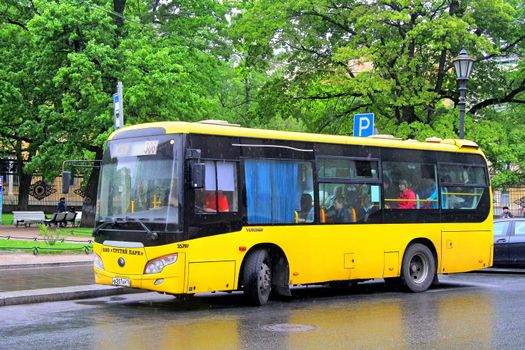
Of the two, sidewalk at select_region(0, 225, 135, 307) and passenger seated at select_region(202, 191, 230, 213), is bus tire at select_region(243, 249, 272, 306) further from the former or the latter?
sidewalk at select_region(0, 225, 135, 307)

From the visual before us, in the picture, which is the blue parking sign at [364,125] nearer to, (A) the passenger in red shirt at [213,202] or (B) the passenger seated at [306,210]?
A: (B) the passenger seated at [306,210]

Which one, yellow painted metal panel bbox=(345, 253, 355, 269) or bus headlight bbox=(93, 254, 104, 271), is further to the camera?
yellow painted metal panel bbox=(345, 253, 355, 269)

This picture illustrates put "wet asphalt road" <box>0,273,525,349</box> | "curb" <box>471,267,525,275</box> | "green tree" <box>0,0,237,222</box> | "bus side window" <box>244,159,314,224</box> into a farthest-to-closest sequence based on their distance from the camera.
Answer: "green tree" <box>0,0,237,222</box> < "curb" <box>471,267,525,275</box> < "bus side window" <box>244,159,314,224</box> < "wet asphalt road" <box>0,273,525,349</box>

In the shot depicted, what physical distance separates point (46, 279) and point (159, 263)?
4652mm

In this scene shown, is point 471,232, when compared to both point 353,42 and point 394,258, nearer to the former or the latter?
point 394,258

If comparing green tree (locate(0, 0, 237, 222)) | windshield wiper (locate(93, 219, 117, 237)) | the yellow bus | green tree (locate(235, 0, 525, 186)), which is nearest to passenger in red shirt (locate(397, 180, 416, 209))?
the yellow bus

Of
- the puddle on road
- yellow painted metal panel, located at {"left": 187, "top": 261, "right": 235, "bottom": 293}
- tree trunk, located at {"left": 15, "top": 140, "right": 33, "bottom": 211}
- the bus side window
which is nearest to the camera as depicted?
the puddle on road

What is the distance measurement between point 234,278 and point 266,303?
110 centimetres

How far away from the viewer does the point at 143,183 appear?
38.2 feet

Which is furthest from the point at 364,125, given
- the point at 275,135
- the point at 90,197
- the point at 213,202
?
the point at 90,197

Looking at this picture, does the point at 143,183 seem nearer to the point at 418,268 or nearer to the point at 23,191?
the point at 418,268

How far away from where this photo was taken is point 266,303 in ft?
41.3

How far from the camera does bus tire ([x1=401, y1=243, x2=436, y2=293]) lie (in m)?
14.8

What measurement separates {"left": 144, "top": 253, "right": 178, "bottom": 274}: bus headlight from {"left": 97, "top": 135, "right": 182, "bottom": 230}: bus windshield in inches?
18.3
